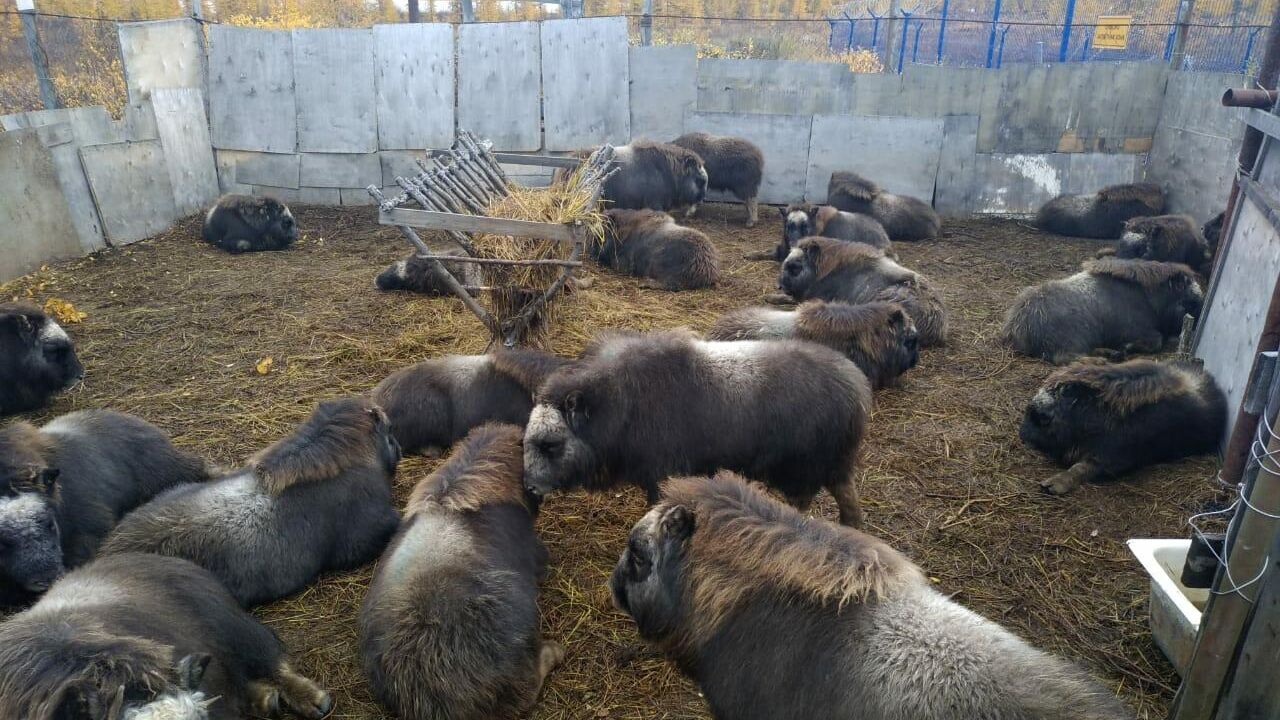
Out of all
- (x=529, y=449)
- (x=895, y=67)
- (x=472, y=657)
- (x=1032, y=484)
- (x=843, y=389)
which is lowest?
(x=1032, y=484)

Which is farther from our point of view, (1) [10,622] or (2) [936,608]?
(1) [10,622]

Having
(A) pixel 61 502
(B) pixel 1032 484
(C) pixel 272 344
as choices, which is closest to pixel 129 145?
(C) pixel 272 344

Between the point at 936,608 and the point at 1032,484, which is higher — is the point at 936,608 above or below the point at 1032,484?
above

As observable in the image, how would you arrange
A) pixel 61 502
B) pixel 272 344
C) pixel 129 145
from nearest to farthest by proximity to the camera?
pixel 61 502, pixel 272 344, pixel 129 145

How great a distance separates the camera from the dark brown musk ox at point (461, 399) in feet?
19.0

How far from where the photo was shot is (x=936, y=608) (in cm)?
268

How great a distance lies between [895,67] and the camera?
1664 centimetres

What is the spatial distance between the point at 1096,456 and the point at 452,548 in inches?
189

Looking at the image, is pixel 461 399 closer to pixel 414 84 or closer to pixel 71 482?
pixel 71 482

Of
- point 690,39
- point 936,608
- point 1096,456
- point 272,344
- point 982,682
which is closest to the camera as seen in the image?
point 982,682

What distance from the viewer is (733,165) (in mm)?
13086

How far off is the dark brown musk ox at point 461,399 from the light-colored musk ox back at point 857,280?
13.2 ft

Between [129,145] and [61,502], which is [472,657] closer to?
[61,502]

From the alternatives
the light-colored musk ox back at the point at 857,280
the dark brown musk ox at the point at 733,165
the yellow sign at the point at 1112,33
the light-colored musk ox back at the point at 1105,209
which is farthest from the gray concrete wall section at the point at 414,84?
the yellow sign at the point at 1112,33
